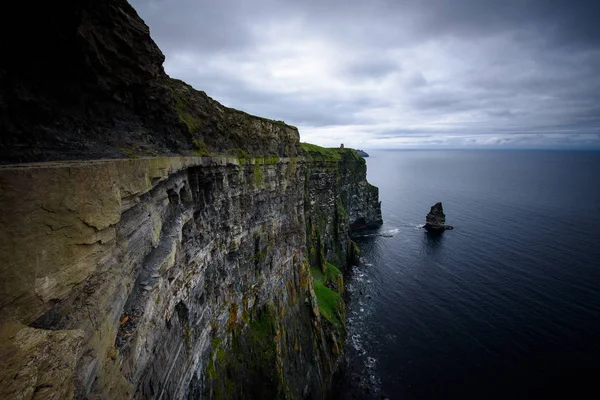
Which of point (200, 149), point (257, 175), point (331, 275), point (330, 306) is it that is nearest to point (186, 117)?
point (200, 149)

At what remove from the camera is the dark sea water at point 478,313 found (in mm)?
33344

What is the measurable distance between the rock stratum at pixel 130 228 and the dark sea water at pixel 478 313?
1656 centimetres

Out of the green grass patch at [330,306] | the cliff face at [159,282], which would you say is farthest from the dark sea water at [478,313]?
the cliff face at [159,282]

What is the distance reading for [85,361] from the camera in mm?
5590

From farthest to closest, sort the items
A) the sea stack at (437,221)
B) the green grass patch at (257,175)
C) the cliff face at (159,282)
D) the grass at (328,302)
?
the sea stack at (437,221)
the grass at (328,302)
the green grass patch at (257,175)
the cliff face at (159,282)

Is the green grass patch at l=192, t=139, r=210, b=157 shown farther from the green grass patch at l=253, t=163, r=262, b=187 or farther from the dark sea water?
the dark sea water

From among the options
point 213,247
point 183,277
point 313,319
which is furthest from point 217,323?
point 313,319

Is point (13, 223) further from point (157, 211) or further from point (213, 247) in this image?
point (213, 247)

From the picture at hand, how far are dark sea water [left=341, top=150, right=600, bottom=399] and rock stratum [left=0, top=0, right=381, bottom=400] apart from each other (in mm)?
16558

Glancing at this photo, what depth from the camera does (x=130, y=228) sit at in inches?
325

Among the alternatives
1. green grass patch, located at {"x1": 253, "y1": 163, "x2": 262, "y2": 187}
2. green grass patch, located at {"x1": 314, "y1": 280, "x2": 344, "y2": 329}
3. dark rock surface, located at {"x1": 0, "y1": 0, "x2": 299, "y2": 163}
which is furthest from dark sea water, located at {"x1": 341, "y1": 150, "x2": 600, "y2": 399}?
dark rock surface, located at {"x1": 0, "y1": 0, "x2": 299, "y2": 163}

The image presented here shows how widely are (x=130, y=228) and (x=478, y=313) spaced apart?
51.9 metres

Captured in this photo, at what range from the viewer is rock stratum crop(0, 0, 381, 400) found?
4.51m

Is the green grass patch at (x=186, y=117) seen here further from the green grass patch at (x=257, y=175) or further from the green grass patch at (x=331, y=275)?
the green grass patch at (x=331, y=275)
